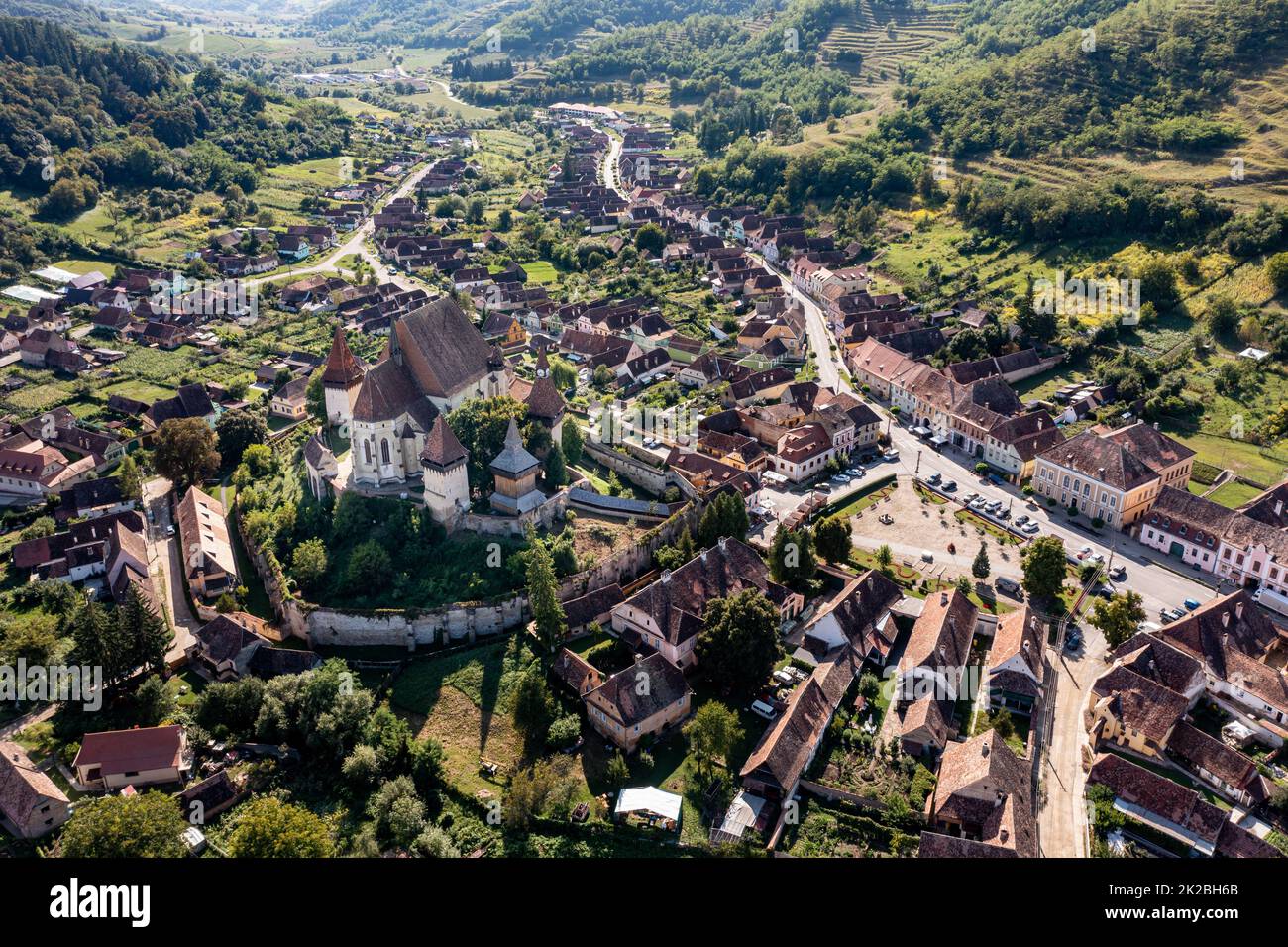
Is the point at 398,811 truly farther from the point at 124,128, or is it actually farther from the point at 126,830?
the point at 124,128

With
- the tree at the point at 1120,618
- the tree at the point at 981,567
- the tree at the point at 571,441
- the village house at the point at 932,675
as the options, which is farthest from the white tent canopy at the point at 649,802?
the tree at the point at 571,441

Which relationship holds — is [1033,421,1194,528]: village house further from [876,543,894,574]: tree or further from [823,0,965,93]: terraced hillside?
[823,0,965,93]: terraced hillside

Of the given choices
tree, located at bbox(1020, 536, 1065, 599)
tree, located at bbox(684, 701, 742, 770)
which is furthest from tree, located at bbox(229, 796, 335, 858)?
tree, located at bbox(1020, 536, 1065, 599)

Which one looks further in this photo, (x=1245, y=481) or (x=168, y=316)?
(x=168, y=316)

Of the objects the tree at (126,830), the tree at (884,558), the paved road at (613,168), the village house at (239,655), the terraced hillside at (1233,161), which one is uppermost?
the terraced hillside at (1233,161)

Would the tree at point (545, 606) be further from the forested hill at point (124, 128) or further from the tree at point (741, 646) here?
the forested hill at point (124, 128)

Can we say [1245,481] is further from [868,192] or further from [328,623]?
[868,192]

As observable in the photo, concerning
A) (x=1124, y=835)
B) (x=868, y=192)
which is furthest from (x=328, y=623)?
(x=868, y=192)

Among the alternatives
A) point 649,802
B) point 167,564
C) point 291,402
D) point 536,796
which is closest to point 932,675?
point 649,802
